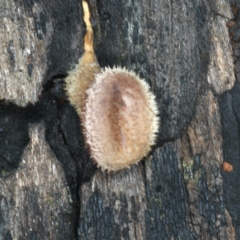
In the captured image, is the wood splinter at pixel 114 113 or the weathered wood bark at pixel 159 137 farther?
the weathered wood bark at pixel 159 137

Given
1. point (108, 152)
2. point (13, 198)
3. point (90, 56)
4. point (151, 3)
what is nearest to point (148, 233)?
point (108, 152)

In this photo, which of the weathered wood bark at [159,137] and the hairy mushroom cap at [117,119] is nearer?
the hairy mushroom cap at [117,119]

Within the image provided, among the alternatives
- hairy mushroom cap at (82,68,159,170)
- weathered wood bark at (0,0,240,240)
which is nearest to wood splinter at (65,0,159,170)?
hairy mushroom cap at (82,68,159,170)

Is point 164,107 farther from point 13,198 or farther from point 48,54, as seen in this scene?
point 13,198

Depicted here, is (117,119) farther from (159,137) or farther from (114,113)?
(159,137)

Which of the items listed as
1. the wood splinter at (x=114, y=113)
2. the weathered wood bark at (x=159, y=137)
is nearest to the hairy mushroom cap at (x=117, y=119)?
the wood splinter at (x=114, y=113)

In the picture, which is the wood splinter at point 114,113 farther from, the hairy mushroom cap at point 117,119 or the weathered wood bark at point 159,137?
the weathered wood bark at point 159,137
